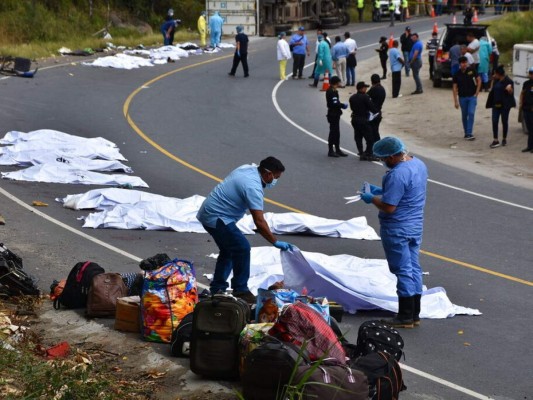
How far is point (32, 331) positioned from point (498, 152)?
15.9m

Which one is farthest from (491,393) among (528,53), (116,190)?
(528,53)

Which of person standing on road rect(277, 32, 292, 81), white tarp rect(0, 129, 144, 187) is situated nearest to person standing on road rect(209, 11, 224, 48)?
person standing on road rect(277, 32, 292, 81)

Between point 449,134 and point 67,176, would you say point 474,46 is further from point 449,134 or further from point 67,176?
point 67,176

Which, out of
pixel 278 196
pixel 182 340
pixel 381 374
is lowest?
pixel 278 196

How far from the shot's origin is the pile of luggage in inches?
322

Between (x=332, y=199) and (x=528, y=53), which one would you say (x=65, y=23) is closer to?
(x=528, y=53)

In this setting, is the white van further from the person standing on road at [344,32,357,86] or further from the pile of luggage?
the pile of luggage

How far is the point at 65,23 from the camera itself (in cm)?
4922

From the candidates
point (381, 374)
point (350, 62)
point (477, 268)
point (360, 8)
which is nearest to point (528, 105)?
point (477, 268)

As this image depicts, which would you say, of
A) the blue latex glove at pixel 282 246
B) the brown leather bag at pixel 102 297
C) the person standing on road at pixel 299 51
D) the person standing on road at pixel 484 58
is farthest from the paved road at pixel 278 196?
the person standing on road at pixel 484 58

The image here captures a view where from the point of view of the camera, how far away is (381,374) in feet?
28.1

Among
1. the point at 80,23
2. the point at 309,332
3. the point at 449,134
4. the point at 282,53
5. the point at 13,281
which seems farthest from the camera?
the point at 80,23

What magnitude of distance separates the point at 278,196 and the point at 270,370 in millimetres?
10652

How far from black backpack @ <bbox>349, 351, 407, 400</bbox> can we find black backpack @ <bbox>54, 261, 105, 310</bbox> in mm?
3670
